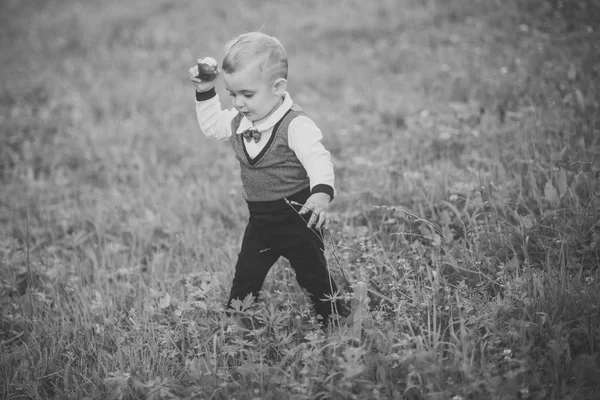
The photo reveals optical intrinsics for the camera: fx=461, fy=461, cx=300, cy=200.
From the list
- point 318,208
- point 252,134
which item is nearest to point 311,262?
point 318,208

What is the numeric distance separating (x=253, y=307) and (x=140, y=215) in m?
2.16

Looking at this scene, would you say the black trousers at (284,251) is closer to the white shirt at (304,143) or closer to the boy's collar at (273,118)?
the white shirt at (304,143)

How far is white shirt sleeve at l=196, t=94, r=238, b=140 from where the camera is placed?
2745mm

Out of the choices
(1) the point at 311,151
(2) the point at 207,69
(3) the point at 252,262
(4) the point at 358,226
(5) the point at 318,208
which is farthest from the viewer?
(4) the point at 358,226

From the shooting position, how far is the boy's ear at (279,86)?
2.45 m

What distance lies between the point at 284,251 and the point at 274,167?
49cm

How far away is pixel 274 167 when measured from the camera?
254 cm

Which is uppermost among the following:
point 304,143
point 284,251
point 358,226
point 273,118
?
point 273,118

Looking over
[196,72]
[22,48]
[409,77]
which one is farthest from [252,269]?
[22,48]

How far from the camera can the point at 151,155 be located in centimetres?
548

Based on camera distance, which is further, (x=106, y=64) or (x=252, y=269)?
(x=106, y=64)

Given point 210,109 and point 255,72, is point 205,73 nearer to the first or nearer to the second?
point 210,109

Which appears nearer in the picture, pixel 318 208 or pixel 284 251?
pixel 318 208

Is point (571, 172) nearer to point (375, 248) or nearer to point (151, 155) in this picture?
point (375, 248)
